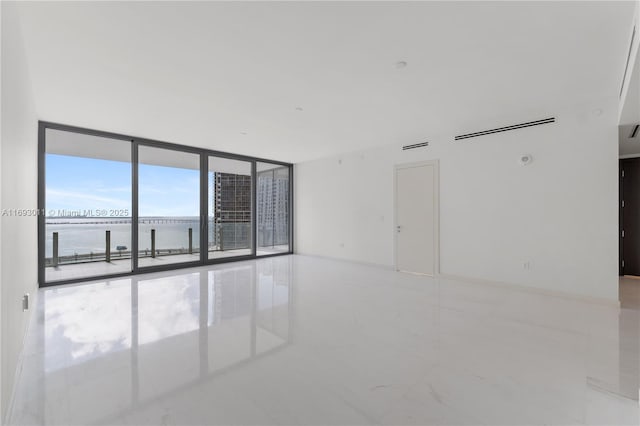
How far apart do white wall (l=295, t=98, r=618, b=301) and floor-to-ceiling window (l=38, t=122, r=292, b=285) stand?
127 inches

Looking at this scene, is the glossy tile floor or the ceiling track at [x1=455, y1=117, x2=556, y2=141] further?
the ceiling track at [x1=455, y1=117, x2=556, y2=141]

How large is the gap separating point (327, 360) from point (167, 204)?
17.4ft

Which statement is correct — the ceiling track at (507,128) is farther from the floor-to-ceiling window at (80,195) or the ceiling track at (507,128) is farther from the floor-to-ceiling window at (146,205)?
the floor-to-ceiling window at (80,195)

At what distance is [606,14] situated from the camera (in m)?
2.15

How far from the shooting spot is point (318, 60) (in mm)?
2779

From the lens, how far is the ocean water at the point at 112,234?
18.7 feet

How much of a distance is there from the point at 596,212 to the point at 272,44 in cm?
455

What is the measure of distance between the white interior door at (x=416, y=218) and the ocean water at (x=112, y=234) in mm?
4467

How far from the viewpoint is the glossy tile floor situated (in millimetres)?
1735

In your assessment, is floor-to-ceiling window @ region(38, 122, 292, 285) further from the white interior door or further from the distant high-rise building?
the white interior door

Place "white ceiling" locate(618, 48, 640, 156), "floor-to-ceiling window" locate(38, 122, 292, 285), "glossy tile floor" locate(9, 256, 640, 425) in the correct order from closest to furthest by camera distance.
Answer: "glossy tile floor" locate(9, 256, 640, 425) < "white ceiling" locate(618, 48, 640, 156) < "floor-to-ceiling window" locate(38, 122, 292, 285)

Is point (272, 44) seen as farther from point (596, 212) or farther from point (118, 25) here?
point (596, 212)

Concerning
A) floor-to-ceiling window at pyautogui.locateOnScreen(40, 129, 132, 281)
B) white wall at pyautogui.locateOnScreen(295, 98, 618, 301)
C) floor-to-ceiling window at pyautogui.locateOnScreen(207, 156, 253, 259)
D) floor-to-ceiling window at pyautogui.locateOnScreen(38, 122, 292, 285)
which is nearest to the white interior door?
white wall at pyautogui.locateOnScreen(295, 98, 618, 301)

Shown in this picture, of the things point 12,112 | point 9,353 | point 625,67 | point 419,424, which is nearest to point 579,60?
point 625,67
